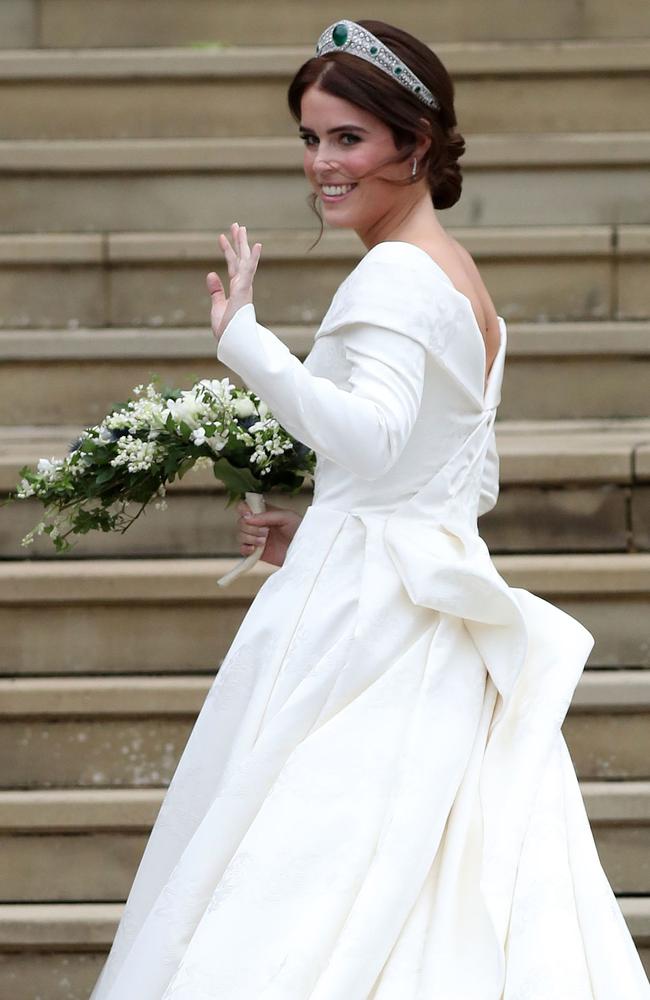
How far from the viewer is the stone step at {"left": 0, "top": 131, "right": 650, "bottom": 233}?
5441 millimetres

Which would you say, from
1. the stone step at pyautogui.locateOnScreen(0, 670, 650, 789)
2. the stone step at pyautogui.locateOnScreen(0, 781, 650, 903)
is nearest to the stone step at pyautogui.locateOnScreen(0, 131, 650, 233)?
the stone step at pyautogui.locateOnScreen(0, 670, 650, 789)

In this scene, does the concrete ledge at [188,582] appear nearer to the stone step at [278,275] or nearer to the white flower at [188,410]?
the stone step at [278,275]

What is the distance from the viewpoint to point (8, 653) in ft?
15.0

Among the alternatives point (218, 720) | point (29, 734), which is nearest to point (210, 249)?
point (29, 734)

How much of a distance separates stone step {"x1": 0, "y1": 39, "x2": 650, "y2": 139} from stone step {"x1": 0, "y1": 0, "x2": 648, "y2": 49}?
16cm

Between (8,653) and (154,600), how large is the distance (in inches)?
18.0

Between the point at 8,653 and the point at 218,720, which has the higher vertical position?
the point at 218,720

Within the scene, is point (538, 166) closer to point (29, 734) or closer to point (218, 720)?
point (29, 734)

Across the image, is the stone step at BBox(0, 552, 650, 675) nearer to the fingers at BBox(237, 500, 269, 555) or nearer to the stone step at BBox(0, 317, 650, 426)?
the stone step at BBox(0, 317, 650, 426)

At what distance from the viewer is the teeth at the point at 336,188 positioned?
8.80ft

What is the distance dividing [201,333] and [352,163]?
99.2 inches

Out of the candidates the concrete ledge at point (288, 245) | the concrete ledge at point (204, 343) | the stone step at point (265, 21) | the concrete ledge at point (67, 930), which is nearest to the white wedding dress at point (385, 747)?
the concrete ledge at point (67, 930)

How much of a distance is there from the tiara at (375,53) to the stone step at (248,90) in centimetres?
302

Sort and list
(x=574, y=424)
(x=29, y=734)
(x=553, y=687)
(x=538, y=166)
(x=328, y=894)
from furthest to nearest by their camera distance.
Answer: (x=538, y=166) < (x=574, y=424) < (x=29, y=734) < (x=553, y=687) < (x=328, y=894)
